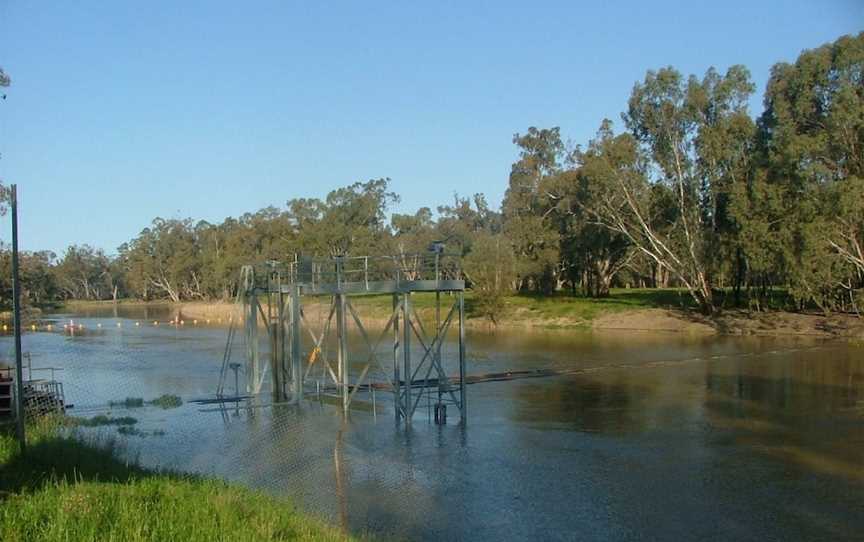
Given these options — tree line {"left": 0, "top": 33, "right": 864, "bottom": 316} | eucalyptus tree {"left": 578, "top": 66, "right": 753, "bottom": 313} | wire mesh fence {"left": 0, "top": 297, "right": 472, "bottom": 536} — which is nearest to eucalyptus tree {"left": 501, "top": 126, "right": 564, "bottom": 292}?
tree line {"left": 0, "top": 33, "right": 864, "bottom": 316}

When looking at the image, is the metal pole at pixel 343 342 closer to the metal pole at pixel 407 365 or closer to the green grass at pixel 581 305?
the metal pole at pixel 407 365

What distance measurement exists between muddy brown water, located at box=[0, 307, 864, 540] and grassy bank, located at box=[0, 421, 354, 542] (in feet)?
5.73

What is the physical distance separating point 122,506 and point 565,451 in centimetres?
1048

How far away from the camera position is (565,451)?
18.2 meters

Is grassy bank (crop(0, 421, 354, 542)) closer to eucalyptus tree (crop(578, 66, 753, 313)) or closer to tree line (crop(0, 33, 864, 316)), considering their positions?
tree line (crop(0, 33, 864, 316))

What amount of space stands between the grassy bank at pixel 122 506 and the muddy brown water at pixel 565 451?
175 cm

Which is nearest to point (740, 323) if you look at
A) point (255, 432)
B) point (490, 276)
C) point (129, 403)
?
point (490, 276)

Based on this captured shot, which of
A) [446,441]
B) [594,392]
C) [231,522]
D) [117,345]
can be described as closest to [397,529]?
[231,522]

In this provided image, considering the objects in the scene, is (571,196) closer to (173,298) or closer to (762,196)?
(762,196)

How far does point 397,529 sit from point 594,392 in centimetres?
1585

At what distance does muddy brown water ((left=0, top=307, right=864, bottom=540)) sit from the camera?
43.0ft

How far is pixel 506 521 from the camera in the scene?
42.6 ft

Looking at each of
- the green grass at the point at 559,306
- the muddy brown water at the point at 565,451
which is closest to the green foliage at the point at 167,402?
the muddy brown water at the point at 565,451

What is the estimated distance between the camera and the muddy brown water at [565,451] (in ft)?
43.0
